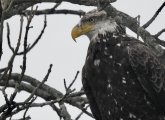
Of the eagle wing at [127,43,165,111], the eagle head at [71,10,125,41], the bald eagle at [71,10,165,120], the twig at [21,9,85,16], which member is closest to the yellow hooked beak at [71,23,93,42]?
the eagle head at [71,10,125,41]

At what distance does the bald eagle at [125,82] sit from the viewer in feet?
20.0

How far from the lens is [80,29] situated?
7.01 metres

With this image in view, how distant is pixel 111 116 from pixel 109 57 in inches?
29.8

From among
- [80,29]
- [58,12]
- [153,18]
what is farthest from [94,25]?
[153,18]

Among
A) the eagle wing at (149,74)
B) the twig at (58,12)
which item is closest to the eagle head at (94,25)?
the twig at (58,12)

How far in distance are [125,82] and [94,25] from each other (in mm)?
1427

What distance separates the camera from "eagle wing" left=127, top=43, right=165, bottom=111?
611 cm

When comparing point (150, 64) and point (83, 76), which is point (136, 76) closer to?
point (150, 64)

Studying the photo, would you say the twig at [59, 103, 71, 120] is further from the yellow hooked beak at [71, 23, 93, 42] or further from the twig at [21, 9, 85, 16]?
the twig at [21, 9, 85, 16]

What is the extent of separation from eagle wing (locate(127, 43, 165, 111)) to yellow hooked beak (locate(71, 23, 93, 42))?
959mm

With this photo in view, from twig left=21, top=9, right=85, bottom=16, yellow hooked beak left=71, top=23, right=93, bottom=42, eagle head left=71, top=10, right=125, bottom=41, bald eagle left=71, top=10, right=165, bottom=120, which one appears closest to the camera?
bald eagle left=71, top=10, right=165, bottom=120

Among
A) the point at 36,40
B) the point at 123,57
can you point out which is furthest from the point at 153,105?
the point at 36,40

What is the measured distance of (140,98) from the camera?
6.11 metres

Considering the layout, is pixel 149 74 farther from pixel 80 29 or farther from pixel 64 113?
pixel 80 29
